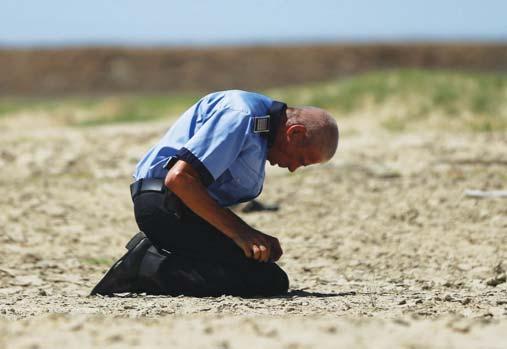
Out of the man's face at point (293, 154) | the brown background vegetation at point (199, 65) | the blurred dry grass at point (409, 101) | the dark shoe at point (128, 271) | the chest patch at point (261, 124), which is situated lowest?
the brown background vegetation at point (199, 65)

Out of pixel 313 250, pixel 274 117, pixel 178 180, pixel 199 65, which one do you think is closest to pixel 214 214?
pixel 178 180

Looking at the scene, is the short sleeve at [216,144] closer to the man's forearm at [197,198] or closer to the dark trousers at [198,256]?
the man's forearm at [197,198]

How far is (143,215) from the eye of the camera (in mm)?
4559

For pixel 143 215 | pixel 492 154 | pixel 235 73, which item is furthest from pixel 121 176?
pixel 235 73

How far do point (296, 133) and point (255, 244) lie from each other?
522 mm

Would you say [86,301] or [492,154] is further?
Result: [492,154]

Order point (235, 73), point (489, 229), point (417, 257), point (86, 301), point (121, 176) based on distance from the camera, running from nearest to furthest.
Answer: point (86, 301) → point (417, 257) → point (489, 229) → point (121, 176) → point (235, 73)

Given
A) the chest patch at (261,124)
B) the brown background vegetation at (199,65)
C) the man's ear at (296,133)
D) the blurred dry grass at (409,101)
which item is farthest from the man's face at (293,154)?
the brown background vegetation at (199,65)

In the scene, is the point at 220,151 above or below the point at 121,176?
above

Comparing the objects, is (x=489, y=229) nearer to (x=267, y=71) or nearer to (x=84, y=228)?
(x=84, y=228)

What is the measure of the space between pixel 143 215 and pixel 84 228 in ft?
7.95

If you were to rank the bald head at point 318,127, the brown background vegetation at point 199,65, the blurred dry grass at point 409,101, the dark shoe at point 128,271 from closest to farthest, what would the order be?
the bald head at point 318,127, the dark shoe at point 128,271, the blurred dry grass at point 409,101, the brown background vegetation at point 199,65

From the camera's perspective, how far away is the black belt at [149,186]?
4.52m

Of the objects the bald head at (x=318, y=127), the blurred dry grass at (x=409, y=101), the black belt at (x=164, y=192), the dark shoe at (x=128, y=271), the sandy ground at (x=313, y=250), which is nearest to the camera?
the sandy ground at (x=313, y=250)
